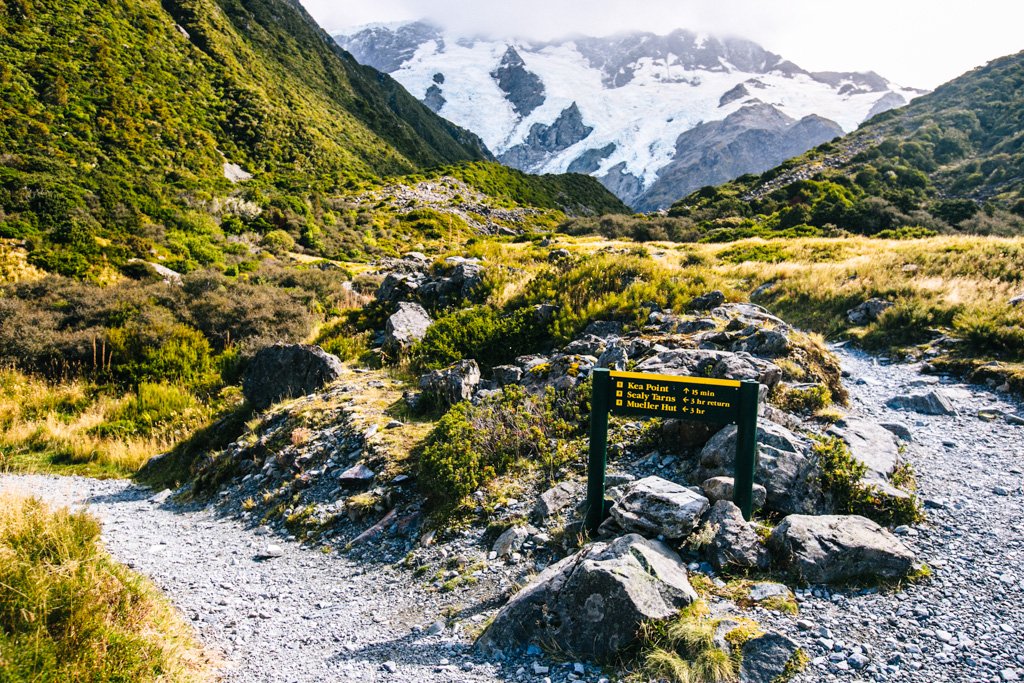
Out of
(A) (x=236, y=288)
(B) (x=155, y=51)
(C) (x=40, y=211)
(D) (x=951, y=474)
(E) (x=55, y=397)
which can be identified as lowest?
(E) (x=55, y=397)

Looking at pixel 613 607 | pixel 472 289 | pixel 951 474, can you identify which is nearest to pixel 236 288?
pixel 472 289

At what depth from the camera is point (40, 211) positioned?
80.1 ft

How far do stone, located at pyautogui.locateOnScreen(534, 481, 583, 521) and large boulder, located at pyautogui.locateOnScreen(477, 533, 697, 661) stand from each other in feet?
3.87

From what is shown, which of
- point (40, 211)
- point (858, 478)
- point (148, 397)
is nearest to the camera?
point (858, 478)

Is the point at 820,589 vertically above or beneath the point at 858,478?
beneath

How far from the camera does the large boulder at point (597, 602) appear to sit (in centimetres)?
374

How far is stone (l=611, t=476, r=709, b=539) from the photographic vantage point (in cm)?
457

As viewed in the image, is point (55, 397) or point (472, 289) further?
point (472, 289)

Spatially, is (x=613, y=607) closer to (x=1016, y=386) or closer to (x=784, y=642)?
(x=784, y=642)

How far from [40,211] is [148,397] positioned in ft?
64.9

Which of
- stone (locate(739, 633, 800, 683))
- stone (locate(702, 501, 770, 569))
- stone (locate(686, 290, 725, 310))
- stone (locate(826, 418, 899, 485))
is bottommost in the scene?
stone (locate(739, 633, 800, 683))

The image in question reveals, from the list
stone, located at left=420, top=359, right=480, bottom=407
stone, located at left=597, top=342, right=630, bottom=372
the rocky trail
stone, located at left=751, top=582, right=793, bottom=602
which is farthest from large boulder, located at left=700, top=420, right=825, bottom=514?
stone, located at left=420, top=359, right=480, bottom=407

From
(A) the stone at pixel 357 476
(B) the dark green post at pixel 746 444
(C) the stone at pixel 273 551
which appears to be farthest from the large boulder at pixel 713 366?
(C) the stone at pixel 273 551

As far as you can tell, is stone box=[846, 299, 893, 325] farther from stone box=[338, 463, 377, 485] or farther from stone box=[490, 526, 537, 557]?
stone box=[338, 463, 377, 485]
